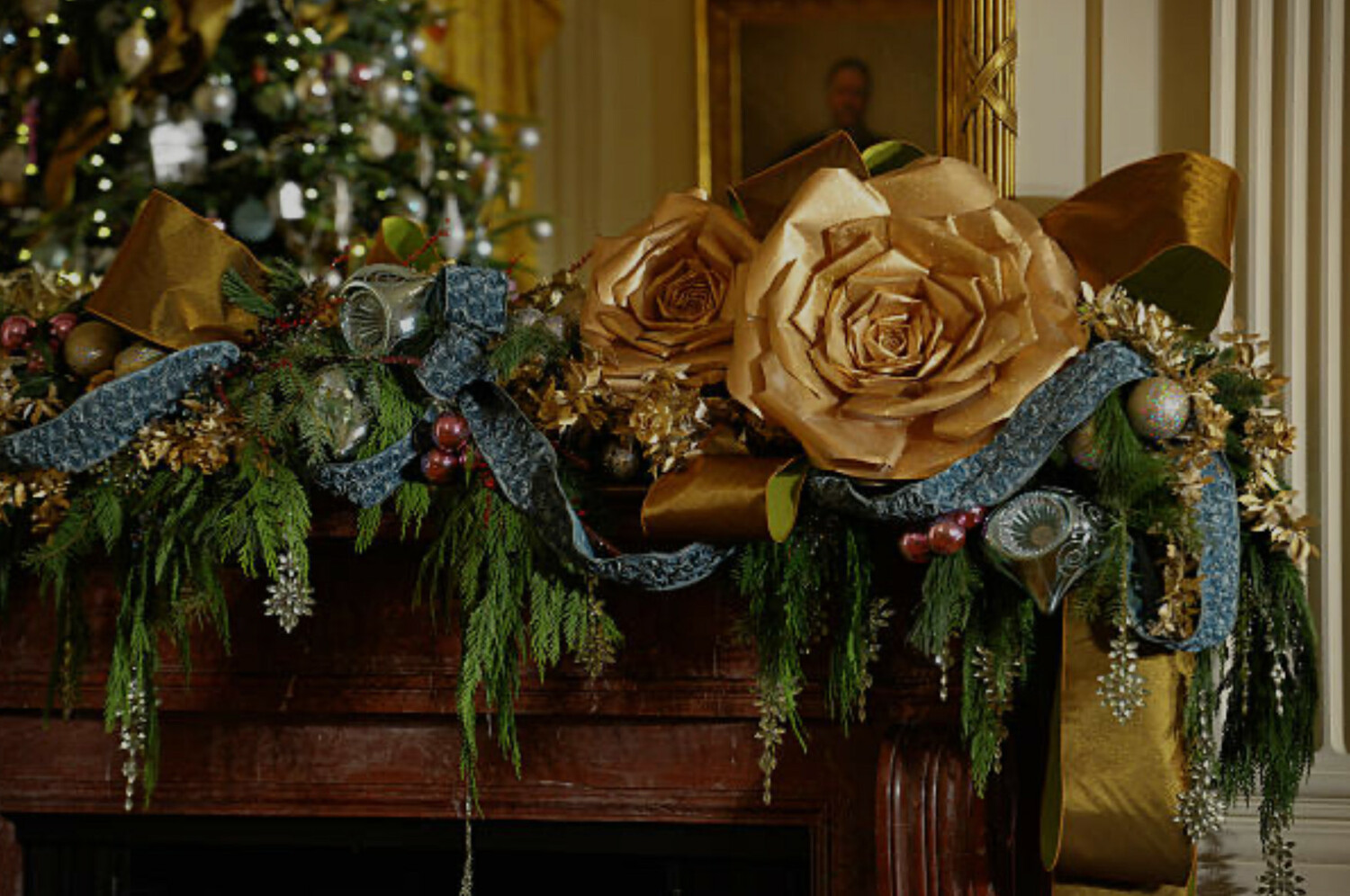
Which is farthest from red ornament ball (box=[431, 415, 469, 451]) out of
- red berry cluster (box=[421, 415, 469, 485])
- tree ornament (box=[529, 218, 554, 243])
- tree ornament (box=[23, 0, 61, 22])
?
tree ornament (box=[23, 0, 61, 22])

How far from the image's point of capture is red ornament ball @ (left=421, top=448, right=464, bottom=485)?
1135 millimetres

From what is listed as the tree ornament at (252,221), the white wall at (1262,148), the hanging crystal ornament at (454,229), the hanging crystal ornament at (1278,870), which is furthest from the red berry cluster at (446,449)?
the tree ornament at (252,221)

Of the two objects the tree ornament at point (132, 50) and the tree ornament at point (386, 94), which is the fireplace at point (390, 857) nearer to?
the tree ornament at point (132, 50)

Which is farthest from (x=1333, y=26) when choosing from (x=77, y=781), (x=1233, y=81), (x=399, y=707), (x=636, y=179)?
(x=77, y=781)

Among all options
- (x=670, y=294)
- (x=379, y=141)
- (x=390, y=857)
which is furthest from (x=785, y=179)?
(x=379, y=141)

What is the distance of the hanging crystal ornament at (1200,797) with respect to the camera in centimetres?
104

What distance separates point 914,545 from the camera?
41.1 inches

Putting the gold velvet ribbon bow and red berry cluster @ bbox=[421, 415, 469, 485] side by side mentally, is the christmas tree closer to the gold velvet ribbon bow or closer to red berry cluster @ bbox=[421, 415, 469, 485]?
the gold velvet ribbon bow

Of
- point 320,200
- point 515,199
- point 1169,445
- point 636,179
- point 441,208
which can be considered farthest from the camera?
point 515,199

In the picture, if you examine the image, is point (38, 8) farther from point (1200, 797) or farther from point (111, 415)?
point (1200, 797)

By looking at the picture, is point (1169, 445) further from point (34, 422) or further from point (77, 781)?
point (77, 781)

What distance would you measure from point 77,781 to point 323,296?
54 cm

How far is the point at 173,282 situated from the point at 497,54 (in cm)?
197

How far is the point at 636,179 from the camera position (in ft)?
6.20
